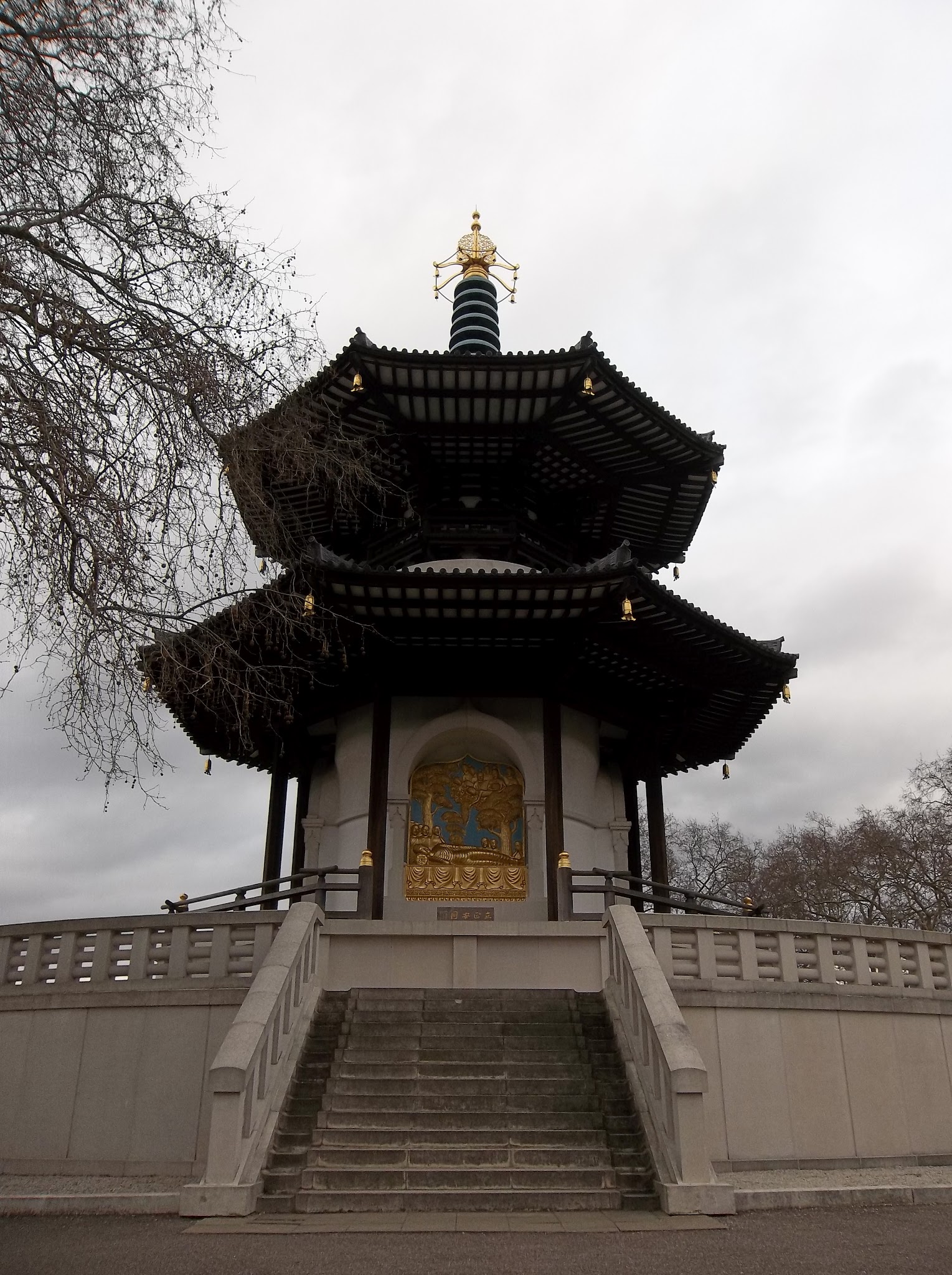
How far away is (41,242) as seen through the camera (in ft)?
21.2

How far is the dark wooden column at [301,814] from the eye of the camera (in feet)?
56.1

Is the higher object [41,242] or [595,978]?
[41,242]

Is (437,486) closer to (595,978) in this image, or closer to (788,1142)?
(595,978)

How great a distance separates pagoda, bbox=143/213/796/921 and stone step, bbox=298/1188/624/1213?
5195 mm

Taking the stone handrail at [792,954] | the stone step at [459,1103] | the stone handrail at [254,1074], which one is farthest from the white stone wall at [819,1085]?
the stone handrail at [254,1074]

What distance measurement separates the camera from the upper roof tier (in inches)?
541

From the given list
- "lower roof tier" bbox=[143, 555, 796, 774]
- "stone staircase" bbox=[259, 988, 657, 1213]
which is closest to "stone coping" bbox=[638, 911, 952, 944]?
"stone staircase" bbox=[259, 988, 657, 1213]

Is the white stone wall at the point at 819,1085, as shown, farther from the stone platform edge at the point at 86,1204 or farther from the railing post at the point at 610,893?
the stone platform edge at the point at 86,1204

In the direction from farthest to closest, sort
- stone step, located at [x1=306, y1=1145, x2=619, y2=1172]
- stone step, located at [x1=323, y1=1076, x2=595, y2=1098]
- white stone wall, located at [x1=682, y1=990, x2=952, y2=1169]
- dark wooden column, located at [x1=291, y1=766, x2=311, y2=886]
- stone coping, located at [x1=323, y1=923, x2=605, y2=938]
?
dark wooden column, located at [x1=291, y1=766, x2=311, y2=886], stone coping, located at [x1=323, y1=923, x2=605, y2=938], white stone wall, located at [x1=682, y1=990, x2=952, y2=1169], stone step, located at [x1=323, y1=1076, x2=595, y2=1098], stone step, located at [x1=306, y1=1145, x2=619, y2=1172]

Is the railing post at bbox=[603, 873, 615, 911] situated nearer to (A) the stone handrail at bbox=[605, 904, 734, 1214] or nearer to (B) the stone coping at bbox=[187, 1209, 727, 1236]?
(A) the stone handrail at bbox=[605, 904, 734, 1214]

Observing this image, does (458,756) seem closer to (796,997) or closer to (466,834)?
(466,834)

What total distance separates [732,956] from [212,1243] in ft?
20.9

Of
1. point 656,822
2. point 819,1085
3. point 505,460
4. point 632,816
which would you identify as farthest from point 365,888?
point 632,816

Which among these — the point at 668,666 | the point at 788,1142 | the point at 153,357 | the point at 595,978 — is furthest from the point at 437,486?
the point at 788,1142
